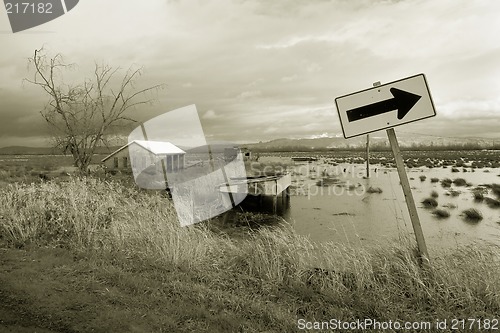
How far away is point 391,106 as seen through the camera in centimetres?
418

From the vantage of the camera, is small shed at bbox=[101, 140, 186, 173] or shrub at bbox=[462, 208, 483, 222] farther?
small shed at bbox=[101, 140, 186, 173]

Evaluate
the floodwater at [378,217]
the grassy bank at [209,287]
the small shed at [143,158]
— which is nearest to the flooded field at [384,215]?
the floodwater at [378,217]

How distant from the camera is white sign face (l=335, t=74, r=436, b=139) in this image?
4066 mm

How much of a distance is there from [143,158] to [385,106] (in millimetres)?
32535

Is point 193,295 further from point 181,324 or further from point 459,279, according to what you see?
point 459,279

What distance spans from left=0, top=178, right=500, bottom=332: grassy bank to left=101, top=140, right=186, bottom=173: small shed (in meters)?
24.9

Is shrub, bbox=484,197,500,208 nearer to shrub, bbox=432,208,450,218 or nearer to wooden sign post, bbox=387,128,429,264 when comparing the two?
shrub, bbox=432,208,450,218

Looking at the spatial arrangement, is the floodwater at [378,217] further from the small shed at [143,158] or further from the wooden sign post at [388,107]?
the small shed at [143,158]

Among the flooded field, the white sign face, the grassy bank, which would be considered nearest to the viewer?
the grassy bank

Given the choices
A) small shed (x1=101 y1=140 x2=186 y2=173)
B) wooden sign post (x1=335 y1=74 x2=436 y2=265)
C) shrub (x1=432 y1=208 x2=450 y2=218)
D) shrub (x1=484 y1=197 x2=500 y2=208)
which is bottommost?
shrub (x1=484 y1=197 x2=500 y2=208)

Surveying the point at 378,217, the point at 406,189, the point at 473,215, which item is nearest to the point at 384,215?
the point at 378,217

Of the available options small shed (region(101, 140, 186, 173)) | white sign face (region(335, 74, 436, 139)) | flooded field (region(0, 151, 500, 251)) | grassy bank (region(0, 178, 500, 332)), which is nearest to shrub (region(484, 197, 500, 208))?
flooded field (region(0, 151, 500, 251))

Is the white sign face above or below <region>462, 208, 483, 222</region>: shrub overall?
above

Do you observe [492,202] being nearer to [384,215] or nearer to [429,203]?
[429,203]
